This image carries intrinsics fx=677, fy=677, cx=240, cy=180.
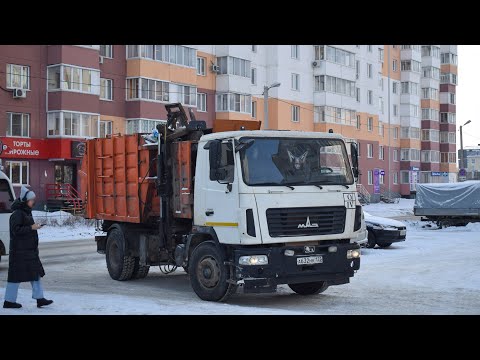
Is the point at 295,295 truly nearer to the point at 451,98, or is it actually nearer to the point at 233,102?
the point at 233,102

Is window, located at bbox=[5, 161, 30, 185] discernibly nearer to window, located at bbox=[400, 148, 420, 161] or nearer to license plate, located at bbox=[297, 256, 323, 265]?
license plate, located at bbox=[297, 256, 323, 265]

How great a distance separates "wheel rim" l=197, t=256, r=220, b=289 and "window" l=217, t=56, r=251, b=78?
4033 centimetres

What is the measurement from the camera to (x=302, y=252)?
10.5m

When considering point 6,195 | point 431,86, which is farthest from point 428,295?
point 431,86

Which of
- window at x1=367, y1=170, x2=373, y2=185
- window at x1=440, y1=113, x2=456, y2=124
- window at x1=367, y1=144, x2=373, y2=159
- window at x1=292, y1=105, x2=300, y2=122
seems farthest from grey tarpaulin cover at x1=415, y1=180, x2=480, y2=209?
window at x1=440, y1=113, x2=456, y2=124

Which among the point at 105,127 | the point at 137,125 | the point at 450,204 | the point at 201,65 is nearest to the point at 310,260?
the point at 450,204

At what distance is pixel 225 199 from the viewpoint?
34.5ft

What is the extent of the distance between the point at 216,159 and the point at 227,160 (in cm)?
18

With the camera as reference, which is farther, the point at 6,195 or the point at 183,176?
the point at 6,195
